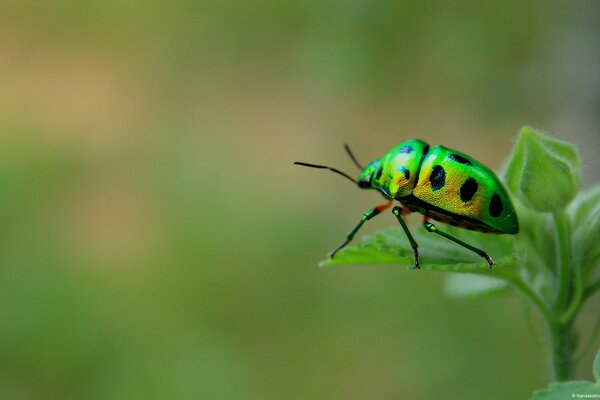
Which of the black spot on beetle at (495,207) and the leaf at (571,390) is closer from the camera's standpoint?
the leaf at (571,390)

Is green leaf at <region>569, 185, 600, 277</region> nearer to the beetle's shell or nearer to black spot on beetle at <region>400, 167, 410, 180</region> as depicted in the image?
the beetle's shell

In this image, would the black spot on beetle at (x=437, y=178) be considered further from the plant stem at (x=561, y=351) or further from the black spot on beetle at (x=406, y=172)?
the plant stem at (x=561, y=351)

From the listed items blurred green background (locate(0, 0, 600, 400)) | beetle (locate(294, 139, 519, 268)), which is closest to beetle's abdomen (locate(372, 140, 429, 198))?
beetle (locate(294, 139, 519, 268))

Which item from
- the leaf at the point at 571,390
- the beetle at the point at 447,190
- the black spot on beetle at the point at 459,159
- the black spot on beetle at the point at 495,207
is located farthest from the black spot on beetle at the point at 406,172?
the leaf at the point at 571,390

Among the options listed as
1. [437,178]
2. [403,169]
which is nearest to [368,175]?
[403,169]

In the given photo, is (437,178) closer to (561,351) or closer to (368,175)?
(368,175)

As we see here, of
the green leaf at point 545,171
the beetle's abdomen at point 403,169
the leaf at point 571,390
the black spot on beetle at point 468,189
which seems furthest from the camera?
the beetle's abdomen at point 403,169

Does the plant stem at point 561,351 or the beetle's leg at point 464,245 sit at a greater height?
the beetle's leg at point 464,245
